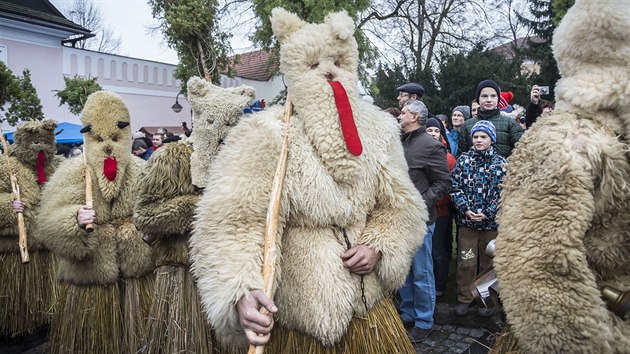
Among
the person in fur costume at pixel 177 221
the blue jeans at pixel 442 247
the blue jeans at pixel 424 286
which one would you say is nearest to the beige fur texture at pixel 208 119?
the person in fur costume at pixel 177 221

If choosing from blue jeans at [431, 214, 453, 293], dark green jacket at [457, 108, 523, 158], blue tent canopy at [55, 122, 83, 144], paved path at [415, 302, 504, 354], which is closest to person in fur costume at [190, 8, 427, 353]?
paved path at [415, 302, 504, 354]

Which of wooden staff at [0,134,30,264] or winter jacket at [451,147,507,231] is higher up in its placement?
winter jacket at [451,147,507,231]

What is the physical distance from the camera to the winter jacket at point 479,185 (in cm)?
429

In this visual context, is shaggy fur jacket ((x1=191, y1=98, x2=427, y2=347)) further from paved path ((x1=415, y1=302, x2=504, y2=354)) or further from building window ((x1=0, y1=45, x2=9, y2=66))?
building window ((x1=0, y1=45, x2=9, y2=66))

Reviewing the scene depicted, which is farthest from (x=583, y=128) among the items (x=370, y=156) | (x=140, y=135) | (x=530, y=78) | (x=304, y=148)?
(x=530, y=78)

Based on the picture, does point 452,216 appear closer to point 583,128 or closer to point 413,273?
point 413,273

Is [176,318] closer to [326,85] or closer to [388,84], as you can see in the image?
[326,85]

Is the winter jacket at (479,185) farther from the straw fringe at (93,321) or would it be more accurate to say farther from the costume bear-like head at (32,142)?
the costume bear-like head at (32,142)

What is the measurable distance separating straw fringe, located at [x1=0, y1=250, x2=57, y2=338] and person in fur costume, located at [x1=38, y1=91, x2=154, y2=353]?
1178mm

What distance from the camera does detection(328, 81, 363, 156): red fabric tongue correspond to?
2010 millimetres

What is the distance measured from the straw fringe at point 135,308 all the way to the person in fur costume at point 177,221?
0.36 m

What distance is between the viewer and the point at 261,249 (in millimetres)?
1865

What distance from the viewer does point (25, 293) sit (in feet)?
15.5

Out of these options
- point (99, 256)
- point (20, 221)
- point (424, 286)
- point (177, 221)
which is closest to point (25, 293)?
point (20, 221)
